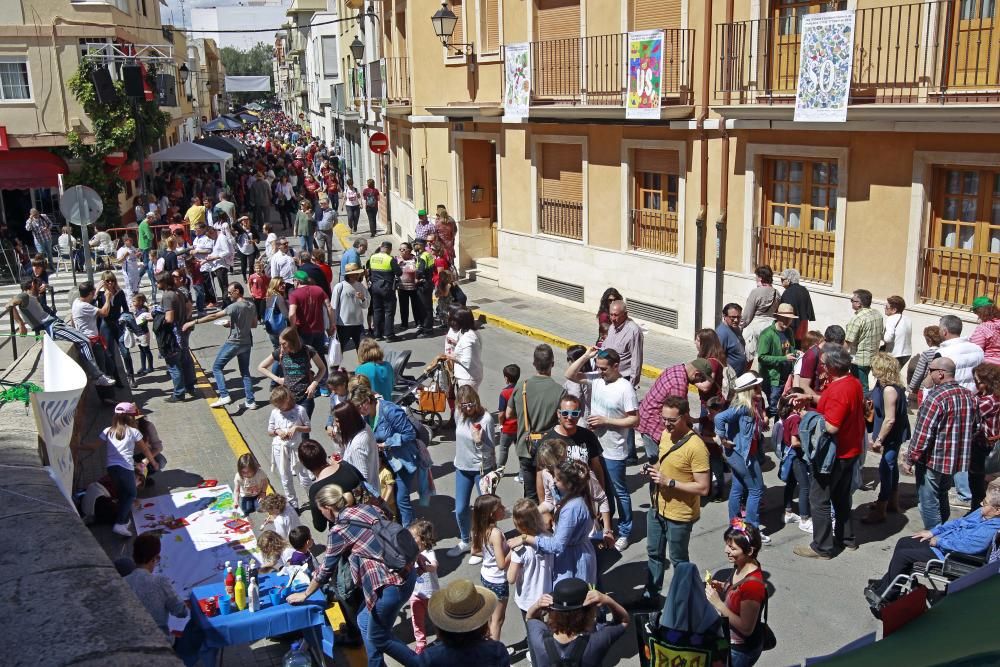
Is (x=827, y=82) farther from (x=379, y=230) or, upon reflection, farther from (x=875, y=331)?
(x=379, y=230)

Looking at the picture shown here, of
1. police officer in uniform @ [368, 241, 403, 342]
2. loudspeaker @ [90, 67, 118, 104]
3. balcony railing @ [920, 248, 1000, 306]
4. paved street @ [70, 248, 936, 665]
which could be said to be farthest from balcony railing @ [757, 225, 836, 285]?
loudspeaker @ [90, 67, 118, 104]

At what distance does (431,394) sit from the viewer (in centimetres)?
1059

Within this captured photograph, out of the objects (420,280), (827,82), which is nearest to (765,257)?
(827,82)

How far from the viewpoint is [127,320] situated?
13.2 m

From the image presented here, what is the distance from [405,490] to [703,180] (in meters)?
8.24

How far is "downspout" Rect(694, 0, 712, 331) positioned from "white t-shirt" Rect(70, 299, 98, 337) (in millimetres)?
8781

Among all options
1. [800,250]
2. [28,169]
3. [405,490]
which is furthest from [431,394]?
[28,169]

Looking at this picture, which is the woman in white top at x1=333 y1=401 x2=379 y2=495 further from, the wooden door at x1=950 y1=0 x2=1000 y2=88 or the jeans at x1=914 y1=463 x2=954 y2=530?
the wooden door at x1=950 y1=0 x2=1000 y2=88

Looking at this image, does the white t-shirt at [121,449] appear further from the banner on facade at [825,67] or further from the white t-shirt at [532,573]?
the banner on facade at [825,67]

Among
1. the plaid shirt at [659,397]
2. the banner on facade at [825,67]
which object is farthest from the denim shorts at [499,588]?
the banner on facade at [825,67]

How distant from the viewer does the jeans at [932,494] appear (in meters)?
7.62

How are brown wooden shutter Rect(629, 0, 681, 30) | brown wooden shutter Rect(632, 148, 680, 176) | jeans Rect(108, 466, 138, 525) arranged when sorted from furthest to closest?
brown wooden shutter Rect(632, 148, 680, 176) < brown wooden shutter Rect(629, 0, 681, 30) < jeans Rect(108, 466, 138, 525)

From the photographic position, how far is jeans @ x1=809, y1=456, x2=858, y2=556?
7.47 meters

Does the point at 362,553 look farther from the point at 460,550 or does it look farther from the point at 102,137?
the point at 102,137
